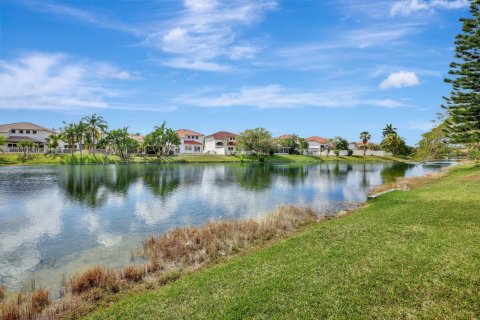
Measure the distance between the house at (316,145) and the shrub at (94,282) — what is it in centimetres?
14299

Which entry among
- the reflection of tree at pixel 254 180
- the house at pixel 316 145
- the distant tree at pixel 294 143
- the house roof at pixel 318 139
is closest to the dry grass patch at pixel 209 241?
the reflection of tree at pixel 254 180

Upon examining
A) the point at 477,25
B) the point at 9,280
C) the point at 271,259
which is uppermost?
the point at 477,25

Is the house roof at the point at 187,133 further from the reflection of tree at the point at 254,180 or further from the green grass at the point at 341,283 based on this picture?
the green grass at the point at 341,283

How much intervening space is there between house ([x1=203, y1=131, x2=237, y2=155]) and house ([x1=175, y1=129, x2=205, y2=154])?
4.29 meters

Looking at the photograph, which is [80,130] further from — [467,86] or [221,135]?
[467,86]

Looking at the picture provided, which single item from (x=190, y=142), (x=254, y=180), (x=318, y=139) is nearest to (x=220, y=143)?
(x=190, y=142)

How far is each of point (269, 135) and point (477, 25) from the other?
91.5 m

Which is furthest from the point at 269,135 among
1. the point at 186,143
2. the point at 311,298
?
the point at 311,298

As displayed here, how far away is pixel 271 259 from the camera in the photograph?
531 inches

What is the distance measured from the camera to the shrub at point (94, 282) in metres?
12.3

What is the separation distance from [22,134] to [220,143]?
7657 cm

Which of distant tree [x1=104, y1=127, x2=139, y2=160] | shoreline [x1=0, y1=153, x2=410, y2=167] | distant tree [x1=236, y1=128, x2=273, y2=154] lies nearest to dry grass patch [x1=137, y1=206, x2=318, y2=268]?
shoreline [x1=0, y1=153, x2=410, y2=167]

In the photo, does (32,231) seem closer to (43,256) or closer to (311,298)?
(43,256)

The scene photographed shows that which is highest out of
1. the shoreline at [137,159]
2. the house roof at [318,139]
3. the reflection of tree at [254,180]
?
the house roof at [318,139]
